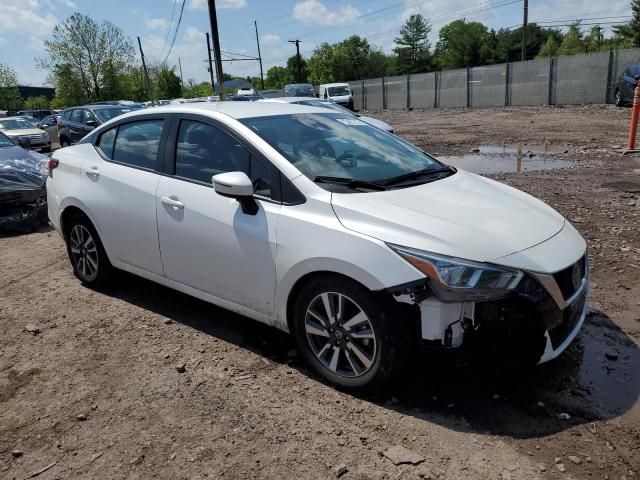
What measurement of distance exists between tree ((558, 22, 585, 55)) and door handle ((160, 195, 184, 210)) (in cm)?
7231

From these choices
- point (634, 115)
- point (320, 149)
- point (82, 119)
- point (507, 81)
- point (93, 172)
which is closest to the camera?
point (320, 149)

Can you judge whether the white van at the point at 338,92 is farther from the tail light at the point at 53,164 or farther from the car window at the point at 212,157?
the car window at the point at 212,157

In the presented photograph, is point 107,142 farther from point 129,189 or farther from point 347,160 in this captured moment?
point 347,160

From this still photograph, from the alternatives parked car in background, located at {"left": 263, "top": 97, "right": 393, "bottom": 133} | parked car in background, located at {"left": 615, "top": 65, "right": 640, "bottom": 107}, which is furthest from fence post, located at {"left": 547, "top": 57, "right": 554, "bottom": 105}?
parked car in background, located at {"left": 263, "top": 97, "right": 393, "bottom": 133}

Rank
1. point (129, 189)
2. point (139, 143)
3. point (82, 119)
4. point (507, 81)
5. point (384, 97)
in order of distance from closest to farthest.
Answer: point (129, 189) < point (139, 143) < point (82, 119) < point (507, 81) < point (384, 97)

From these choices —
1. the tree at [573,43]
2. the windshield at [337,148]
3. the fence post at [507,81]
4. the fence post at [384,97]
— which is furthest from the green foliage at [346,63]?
the windshield at [337,148]

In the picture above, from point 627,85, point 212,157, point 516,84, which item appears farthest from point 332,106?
point 516,84

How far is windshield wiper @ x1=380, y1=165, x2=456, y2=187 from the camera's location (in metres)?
3.38

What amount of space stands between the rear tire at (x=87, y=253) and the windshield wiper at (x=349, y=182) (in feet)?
7.75

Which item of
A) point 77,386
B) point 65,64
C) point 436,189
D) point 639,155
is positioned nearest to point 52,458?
point 77,386

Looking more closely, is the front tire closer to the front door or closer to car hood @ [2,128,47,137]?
the front door

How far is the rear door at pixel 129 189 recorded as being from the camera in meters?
4.01

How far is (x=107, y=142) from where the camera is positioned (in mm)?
4637

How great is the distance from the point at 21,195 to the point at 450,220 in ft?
22.6
